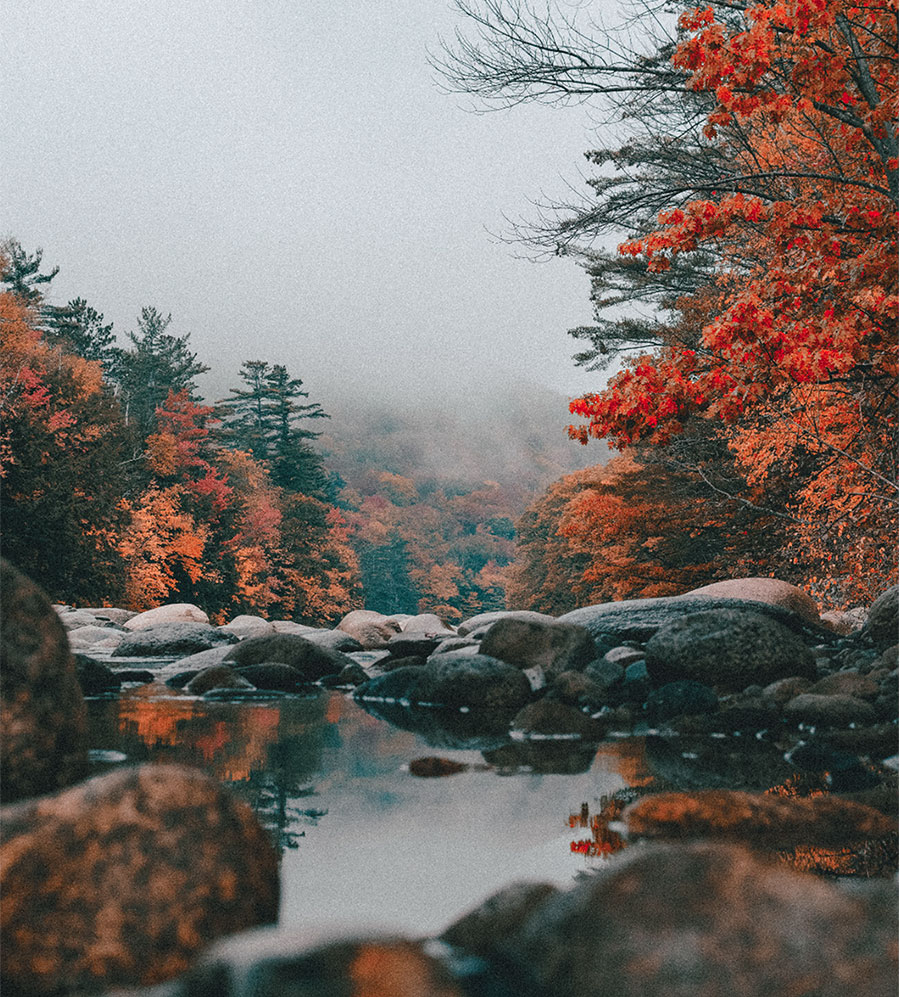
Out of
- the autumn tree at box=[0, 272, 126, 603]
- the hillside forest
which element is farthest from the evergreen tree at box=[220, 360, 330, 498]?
the autumn tree at box=[0, 272, 126, 603]

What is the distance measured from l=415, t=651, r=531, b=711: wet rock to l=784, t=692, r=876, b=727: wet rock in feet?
6.53

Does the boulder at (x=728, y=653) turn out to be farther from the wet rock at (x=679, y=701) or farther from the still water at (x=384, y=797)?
the still water at (x=384, y=797)

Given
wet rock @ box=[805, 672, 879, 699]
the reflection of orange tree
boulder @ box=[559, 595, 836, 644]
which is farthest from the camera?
boulder @ box=[559, 595, 836, 644]

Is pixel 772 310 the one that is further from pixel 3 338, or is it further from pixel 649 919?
pixel 3 338

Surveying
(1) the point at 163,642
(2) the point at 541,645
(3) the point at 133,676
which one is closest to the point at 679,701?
(2) the point at 541,645

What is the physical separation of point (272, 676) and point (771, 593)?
7.86m

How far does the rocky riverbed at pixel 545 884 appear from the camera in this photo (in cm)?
172

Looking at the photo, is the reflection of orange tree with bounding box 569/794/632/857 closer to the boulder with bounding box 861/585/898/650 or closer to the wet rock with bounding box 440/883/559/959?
the wet rock with bounding box 440/883/559/959

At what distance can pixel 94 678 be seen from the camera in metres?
7.64

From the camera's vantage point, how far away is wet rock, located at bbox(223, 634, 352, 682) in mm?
8961

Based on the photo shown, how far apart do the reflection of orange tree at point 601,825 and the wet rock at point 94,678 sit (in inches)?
206

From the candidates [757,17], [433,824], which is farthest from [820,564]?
[433,824]

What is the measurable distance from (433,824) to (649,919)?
6.21ft

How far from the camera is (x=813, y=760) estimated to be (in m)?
4.62
